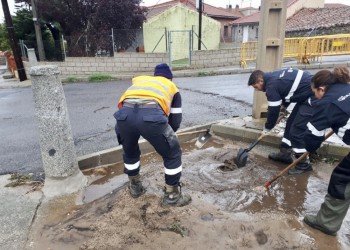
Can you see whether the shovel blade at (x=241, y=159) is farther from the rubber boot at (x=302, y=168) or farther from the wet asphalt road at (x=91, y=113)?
the wet asphalt road at (x=91, y=113)

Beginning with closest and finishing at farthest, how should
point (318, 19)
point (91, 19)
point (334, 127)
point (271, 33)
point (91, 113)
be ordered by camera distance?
point (334, 127), point (271, 33), point (91, 113), point (91, 19), point (318, 19)

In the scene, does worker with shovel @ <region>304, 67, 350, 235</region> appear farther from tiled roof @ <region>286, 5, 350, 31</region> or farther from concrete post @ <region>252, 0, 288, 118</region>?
tiled roof @ <region>286, 5, 350, 31</region>

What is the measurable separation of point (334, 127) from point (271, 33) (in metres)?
3.04

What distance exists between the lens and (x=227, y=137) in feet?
17.8

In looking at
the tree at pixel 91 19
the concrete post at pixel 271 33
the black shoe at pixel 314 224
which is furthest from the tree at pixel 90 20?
the black shoe at pixel 314 224

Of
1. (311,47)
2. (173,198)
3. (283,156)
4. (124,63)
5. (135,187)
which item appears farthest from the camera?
(124,63)

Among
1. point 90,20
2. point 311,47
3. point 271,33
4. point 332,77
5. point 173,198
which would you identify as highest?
point 90,20

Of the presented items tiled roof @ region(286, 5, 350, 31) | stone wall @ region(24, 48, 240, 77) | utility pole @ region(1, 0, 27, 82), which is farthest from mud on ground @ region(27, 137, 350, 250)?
tiled roof @ region(286, 5, 350, 31)

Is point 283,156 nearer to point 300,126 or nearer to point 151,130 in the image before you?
point 300,126

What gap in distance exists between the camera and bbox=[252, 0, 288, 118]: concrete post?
508cm

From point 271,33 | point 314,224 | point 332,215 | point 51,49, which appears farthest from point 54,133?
point 51,49

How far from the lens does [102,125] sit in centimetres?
644

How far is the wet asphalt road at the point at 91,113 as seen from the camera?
508cm

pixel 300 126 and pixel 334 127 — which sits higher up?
pixel 334 127
